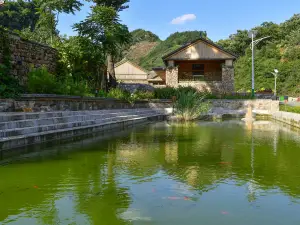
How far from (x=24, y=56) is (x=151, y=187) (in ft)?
38.0

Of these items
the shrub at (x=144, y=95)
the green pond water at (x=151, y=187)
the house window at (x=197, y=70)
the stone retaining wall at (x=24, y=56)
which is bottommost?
the green pond water at (x=151, y=187)

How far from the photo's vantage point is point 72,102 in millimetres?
12867

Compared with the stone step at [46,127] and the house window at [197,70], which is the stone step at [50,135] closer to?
the stone step at [46,127]

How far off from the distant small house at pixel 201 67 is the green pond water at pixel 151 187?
27762 mm

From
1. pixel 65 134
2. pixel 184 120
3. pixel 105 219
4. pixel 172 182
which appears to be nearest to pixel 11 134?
pixel 65 134

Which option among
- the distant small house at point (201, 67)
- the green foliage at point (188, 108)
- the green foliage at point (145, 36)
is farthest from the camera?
the green foliage at point (145, 36)

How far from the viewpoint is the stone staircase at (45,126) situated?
316 inches

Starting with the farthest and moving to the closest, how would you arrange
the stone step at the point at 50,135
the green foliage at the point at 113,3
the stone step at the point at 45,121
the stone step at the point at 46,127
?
the green foliage at the point at 113,3, the stone step at the point at 45,121, the stone step at the point at 46,127, the stone step at the point at 50,135

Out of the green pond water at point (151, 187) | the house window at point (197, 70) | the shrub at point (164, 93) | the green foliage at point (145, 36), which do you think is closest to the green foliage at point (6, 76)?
the green pond water at point (151, 187)

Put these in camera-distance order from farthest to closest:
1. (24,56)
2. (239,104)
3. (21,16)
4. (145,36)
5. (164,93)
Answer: (145,36) → (21,16) → (239,104) → (164,93) → (24,56)

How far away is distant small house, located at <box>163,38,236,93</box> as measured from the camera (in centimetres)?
3519

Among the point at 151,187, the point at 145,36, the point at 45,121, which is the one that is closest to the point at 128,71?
the point at 45,121

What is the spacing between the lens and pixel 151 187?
4934 mm

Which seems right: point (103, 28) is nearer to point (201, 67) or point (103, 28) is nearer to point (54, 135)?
point (54, 135)
